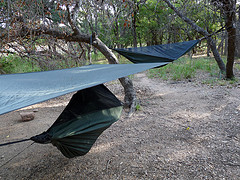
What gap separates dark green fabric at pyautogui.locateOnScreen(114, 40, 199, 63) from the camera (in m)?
2.54

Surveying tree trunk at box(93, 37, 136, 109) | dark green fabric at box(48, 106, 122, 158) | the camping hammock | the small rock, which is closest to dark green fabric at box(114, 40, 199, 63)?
tree trunk at box(93, 37, 136, 109)

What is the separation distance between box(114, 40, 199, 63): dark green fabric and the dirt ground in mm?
789

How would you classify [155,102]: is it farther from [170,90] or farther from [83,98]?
[83,98]

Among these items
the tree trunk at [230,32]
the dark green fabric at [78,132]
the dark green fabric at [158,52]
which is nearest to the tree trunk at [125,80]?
the dark green fabric at [158,52]

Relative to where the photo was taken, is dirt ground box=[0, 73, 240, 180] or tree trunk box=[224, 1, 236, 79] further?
tree trunk box=[224, 1, 236, 79]

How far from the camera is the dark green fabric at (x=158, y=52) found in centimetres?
254

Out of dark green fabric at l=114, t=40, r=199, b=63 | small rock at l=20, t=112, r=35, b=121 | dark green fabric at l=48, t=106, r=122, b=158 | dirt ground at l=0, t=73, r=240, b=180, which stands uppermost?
dark green fabric at l=114, t=40, r=199, b=63

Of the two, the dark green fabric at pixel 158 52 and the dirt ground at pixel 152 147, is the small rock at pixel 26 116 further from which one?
the dark green fabric at pixel 158 52

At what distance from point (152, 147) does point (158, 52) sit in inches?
60.3

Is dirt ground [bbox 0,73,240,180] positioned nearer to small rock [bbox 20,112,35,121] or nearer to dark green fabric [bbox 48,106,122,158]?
small rock [bbox 20,112,35,121]

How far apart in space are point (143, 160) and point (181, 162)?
33 centimetres

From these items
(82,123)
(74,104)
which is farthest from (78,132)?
(74,104)

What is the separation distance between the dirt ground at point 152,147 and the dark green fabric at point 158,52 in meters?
0.79

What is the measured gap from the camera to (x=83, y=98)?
1535 millimetres
